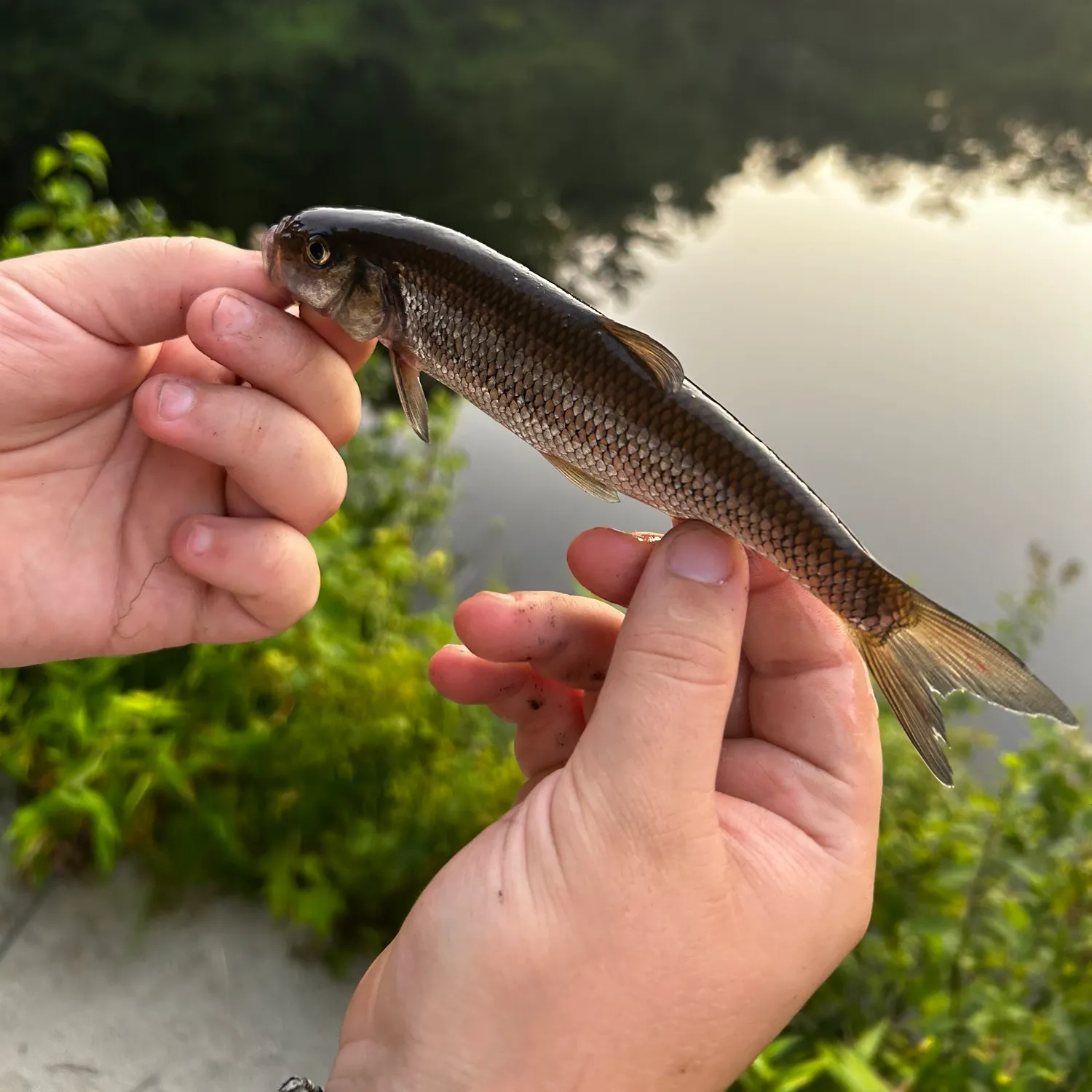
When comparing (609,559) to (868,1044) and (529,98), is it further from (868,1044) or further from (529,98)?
(529,98)

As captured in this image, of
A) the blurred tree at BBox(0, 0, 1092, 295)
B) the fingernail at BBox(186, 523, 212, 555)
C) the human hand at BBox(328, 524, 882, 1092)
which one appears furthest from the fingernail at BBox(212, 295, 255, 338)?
the blurred tree at BBox(0, 0, 1092, 295)

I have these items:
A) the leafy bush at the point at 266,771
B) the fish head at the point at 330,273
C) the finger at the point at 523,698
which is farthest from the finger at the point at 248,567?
the leafy bush at the point at 266,771

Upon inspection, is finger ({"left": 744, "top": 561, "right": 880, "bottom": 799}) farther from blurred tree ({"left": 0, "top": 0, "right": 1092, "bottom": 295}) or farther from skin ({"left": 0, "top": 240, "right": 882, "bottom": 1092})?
blurred tree ({"left": 0, "top": 0, "right": 1092, "bottom": 295})

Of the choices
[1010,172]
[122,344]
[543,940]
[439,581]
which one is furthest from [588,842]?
[1010,172]

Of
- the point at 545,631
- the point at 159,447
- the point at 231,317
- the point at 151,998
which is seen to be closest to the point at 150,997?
the point at 151,998

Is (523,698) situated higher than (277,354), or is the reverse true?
(277,354)

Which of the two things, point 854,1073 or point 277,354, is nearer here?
point 277,354

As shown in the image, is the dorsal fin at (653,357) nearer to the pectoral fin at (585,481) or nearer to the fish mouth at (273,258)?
the pectoral fin at (585,481)
